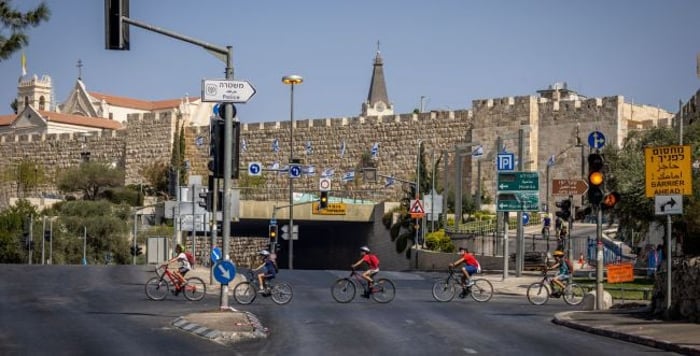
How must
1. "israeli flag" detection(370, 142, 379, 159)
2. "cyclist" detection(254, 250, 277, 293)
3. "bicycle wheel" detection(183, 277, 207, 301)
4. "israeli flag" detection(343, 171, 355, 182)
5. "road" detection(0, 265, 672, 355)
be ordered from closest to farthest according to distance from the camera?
"road" detection(0, 265, 672, 355), "cyclist" detection(254, 250, 277, 293), "bicycle wheel" detection(183, 277, 207, 301), "israeli flag" detection(370, 142, 379, 159), "israeli flag" detection(343, 171, 355, 182)

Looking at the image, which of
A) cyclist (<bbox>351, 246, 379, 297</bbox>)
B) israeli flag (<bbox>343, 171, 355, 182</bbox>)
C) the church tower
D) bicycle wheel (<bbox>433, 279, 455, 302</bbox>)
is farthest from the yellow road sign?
the church tower

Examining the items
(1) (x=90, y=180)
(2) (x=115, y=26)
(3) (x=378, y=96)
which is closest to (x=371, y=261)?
(2) (x=115, y=26)

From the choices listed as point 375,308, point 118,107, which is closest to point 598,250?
point 375,308

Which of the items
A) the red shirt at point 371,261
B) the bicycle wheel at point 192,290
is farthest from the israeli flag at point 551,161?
the bicycle wheel at point 192,290

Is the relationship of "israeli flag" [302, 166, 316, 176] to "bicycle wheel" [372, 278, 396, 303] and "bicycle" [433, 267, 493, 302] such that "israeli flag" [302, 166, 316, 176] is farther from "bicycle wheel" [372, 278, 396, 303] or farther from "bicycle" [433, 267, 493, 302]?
"bicycle wheel" [372, 278, 396, 303]

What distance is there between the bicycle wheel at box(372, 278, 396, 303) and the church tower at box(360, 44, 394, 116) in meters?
88.8

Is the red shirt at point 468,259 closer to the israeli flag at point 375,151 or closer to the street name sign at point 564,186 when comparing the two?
the street name sign at point 564,186

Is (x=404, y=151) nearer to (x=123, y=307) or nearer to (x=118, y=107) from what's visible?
Result: (x=123, y=307)

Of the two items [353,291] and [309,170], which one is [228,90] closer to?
[353,291]

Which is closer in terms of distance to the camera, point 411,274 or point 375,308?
point 375,308

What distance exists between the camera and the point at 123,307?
2488 centimetres

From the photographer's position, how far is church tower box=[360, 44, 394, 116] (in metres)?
117

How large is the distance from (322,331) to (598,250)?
5.84 meters

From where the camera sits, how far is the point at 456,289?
92.8 ft
